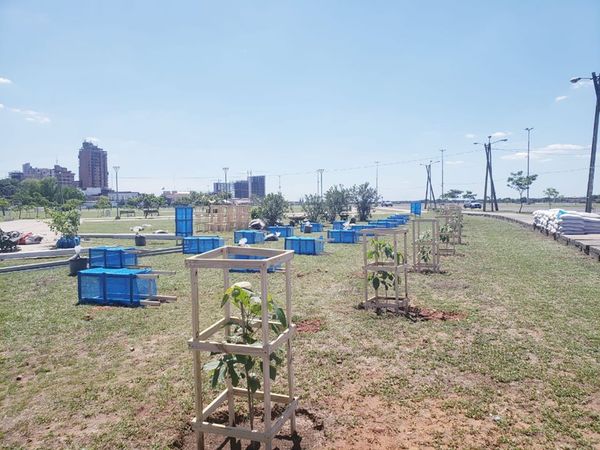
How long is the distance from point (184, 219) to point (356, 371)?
20592 mm

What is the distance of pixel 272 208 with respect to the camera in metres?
32.6

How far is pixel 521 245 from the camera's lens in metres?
18.6

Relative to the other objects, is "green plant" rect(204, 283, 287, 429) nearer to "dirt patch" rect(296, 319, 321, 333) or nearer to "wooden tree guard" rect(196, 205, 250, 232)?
"dirt patch" rect(296, 319, 321, 333)

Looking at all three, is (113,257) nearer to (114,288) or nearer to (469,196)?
(114,288)

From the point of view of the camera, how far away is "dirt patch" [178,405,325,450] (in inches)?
151

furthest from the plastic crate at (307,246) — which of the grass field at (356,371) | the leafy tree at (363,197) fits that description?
the leafy tree at (363,197)

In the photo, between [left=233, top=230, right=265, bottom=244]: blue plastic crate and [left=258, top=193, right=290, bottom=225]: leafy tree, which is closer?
[left=233, top=230, right=265, bottom=244]: blue plastic crate

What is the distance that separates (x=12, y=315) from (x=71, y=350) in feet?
9.62

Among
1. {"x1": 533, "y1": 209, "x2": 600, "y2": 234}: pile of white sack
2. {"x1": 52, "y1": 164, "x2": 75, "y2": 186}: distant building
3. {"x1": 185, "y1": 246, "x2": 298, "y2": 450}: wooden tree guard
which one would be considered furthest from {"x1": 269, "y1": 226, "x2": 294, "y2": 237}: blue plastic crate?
{"x1": 52, "y1": 164, "x2": 75, "y2": 186}: distant building

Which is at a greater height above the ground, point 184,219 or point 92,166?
point 92,166

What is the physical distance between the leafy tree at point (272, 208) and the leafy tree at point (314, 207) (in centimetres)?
381

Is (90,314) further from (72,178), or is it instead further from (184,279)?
(72,178)

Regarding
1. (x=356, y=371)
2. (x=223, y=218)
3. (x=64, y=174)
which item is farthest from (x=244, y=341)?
(x=64, y=174)

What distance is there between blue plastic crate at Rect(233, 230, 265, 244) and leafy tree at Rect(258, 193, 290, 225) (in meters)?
10.8
